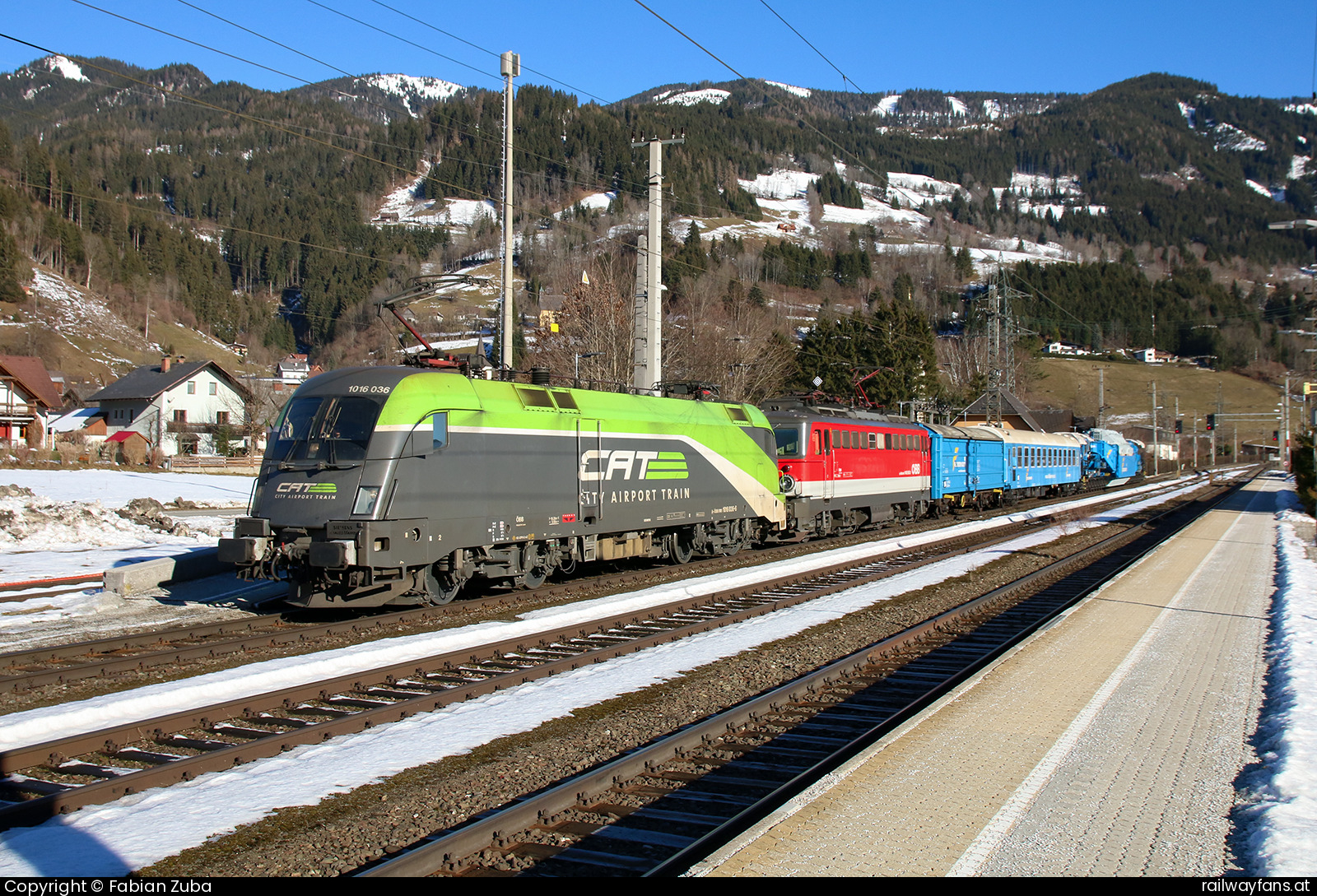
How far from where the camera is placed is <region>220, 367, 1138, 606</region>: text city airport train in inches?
456

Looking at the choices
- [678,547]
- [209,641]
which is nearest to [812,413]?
[678,547]

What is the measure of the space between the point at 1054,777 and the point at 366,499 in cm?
862

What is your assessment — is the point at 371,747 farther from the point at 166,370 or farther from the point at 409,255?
the point at 409,255

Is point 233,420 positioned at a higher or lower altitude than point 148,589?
higher

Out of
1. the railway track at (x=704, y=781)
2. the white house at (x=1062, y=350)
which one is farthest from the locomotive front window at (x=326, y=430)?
the white house at (x=1062, y=350)

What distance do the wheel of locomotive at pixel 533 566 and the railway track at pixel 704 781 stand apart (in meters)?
6.15

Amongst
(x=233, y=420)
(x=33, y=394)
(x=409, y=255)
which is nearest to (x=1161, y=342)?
(x=409, y=255)

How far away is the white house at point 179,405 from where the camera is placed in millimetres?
71625

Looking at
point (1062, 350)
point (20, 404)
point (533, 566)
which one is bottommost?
point (533, 566)

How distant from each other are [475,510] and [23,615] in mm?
6540

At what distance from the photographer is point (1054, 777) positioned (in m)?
5.97

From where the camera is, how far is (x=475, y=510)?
12.8m

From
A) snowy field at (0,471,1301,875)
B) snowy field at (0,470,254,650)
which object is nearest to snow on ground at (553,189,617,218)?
snowy field at (0,470,254,650)

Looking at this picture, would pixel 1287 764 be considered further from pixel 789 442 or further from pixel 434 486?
pixel 789 442
